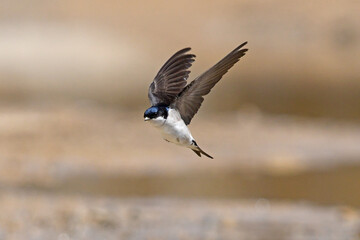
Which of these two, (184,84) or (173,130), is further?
(184,84)

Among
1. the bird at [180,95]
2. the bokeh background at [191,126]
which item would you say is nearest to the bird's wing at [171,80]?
the bird at [180,95]

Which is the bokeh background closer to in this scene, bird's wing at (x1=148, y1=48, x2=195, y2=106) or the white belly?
bird's wing at (x1=148, y1=48, x2=195, y2=106)

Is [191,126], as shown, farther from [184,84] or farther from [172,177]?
[184,84]

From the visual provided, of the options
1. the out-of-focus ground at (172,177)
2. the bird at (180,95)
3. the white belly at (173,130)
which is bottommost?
the white belly at (173,130)

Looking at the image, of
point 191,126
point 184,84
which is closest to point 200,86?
point 184,84

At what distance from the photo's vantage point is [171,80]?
5.89 metres

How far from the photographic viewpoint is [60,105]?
16.5 m

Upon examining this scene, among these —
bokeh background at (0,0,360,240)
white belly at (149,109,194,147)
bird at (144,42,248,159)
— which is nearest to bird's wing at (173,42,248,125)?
bird at (144,42,248,159)

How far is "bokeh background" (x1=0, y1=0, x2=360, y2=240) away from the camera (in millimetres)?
9492

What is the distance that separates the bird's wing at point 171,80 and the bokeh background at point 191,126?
2.92m

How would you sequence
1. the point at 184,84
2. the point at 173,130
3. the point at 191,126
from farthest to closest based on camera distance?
1. the point at 191,126
2. the point at 184,84
3. the point at 173,130

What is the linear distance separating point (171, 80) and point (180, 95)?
20cm

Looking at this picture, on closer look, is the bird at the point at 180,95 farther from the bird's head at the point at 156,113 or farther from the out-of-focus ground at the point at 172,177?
the out-of-focus ground at the point at 172,177

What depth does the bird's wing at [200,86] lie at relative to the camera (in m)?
5.59
